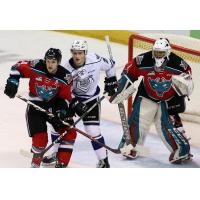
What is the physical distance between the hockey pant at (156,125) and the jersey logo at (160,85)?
12 centimetres

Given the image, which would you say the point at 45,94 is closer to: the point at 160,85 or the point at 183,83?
the point at 160,85

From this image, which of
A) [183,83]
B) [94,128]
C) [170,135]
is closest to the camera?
[183,83]

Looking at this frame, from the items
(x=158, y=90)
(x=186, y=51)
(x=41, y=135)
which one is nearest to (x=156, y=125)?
(x=158, y=90)

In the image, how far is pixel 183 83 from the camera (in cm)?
589

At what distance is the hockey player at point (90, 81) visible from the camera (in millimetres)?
5875

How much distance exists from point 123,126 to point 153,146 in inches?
11.7

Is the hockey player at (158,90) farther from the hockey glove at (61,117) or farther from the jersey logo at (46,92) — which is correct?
the jersey logo at (46,92)

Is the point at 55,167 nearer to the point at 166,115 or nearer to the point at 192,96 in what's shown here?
the point at 166,115

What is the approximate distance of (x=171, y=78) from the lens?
19.4ft

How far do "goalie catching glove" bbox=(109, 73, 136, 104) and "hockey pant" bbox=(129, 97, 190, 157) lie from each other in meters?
0.14

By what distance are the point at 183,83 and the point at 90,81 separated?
572mm

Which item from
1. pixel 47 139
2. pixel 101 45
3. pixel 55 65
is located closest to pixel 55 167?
pixel 47 139

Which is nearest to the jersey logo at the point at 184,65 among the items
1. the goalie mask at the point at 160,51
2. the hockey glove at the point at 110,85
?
the goalie mask at the point at 160,51

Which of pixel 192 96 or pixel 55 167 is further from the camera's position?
pixel 192 96
